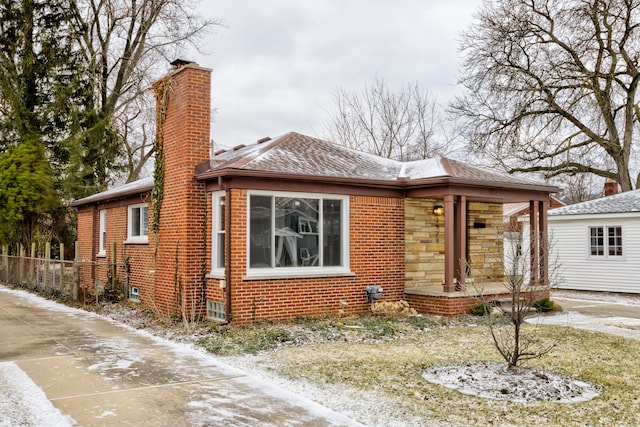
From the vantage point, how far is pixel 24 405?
534 centimetres

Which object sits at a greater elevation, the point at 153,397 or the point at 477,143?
the point at 477,143

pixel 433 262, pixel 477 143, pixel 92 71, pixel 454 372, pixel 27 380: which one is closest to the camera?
pixel 27 380

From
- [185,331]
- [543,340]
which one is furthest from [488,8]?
[185,331]

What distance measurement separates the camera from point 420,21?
18.7 m

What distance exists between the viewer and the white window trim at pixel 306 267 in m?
10.1

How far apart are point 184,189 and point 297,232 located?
2330 millimetres

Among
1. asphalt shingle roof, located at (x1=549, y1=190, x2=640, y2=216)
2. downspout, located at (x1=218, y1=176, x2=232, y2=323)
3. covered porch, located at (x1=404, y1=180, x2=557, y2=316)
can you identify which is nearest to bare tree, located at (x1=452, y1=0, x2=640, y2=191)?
asphalt shingle roof, located at (x1=549, y1=190, x2=640, y2=216)

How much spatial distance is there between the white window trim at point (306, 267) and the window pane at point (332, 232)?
3.2 inches

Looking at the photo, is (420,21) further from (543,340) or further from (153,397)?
(153,397)

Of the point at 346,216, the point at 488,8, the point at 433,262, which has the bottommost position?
the point at 433,262

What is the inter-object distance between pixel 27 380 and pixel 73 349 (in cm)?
176

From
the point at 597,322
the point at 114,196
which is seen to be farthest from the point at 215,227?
the point at 597,322

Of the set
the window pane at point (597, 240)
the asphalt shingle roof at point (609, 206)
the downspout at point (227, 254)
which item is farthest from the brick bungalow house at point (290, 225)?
the window pane at point (597, 240)

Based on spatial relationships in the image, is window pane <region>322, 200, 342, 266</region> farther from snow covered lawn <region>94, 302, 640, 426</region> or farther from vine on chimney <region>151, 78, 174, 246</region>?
vine on chimney <region>151, 78, 174, 246</region>
